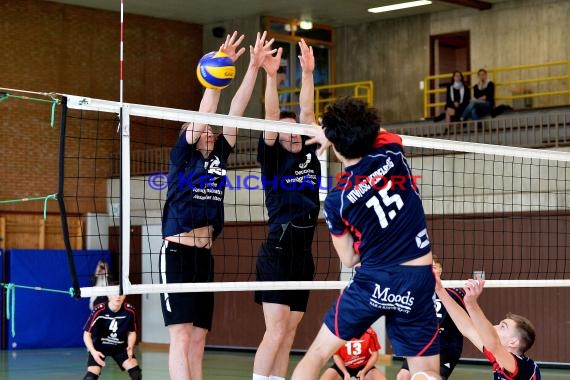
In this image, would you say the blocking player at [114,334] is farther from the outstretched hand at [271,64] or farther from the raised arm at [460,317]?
the raised arm at [460,317]

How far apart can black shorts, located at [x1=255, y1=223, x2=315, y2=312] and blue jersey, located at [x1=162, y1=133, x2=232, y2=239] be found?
0.64 meters

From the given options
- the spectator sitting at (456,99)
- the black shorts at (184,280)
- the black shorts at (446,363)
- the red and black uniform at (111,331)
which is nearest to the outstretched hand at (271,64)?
the black shorts at (184,280)

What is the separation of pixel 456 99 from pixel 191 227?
14.0 metres

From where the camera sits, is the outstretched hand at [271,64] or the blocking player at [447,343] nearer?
the outstretched hand at [271,64]

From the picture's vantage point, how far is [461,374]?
47.8ft

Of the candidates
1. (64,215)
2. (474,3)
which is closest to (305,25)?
(474,3)

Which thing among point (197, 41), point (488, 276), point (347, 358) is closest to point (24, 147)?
point (197, 41)

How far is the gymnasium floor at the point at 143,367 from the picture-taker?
14273 mm

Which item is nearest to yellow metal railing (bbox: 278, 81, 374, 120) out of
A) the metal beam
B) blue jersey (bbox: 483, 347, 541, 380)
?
the metal beam

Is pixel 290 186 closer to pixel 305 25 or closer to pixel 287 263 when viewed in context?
pixel 287 263

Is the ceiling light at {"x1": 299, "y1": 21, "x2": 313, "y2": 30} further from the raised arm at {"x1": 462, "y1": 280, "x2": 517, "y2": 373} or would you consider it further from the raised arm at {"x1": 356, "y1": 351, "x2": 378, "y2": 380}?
the raised arm at {"x1": 462, "y1": 280, "x2": 517, "y2": 373}

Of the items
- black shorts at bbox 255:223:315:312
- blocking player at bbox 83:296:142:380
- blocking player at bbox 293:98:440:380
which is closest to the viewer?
blocking player at bbox 293:98:440:380

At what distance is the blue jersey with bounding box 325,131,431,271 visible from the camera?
16.4ft

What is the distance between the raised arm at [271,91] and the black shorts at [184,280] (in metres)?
1.07
